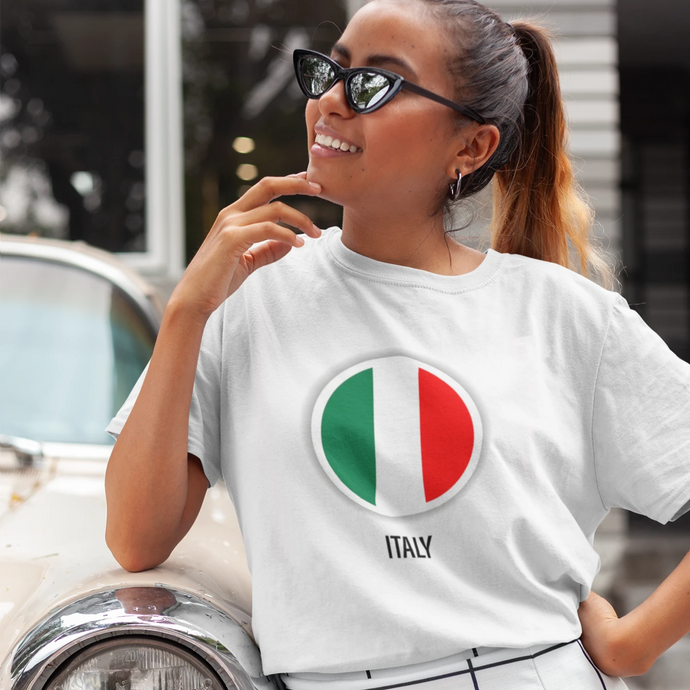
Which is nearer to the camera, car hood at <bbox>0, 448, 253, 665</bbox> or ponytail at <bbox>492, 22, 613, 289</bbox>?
car hood at <bbox>0, 448, 253, 665</bbox>

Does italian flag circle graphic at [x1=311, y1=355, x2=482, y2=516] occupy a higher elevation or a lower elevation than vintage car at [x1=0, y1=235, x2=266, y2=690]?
higher

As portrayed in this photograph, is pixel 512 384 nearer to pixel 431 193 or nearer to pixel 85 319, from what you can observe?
pixel 431 193

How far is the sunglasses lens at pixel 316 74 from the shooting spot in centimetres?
135

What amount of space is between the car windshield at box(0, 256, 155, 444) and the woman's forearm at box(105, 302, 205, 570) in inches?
47.4

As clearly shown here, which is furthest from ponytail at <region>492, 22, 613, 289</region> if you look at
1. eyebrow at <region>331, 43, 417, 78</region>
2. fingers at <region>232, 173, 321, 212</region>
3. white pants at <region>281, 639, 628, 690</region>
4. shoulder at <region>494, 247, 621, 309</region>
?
white pants at <region>281, 639, 628, 690</region>

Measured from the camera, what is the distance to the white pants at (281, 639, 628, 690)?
1244mm

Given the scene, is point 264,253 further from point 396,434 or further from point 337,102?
point 396,434

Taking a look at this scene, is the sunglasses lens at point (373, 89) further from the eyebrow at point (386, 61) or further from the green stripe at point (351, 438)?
the green stripe at point (351, 438)

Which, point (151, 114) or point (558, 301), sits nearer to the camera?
point (558, 301)

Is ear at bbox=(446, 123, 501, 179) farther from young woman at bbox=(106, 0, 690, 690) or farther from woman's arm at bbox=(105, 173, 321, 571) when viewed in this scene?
woman's arm at bbox=(105, 173, 321, 571)

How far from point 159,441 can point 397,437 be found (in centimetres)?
38

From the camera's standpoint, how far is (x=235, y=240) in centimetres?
130

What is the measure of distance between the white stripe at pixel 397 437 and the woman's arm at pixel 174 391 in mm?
285

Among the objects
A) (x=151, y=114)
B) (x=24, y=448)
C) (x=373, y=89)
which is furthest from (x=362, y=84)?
(x=151, y=114)
